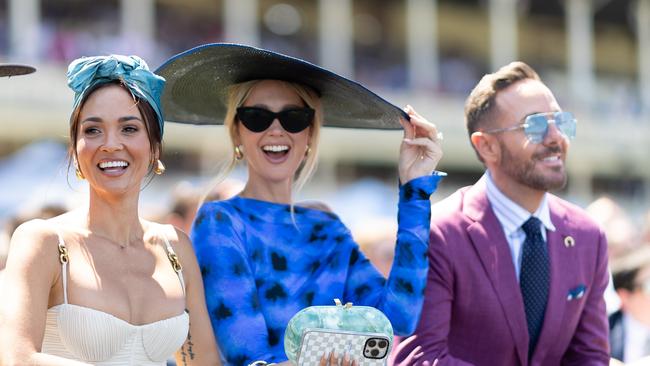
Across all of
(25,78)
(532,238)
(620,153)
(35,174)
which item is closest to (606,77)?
(620,153)

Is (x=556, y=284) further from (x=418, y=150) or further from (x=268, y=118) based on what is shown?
(x=268, y=118)

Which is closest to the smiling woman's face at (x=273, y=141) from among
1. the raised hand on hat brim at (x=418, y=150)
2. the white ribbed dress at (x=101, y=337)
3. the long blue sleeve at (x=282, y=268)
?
the long blue sleeve at (x=282, y=268)

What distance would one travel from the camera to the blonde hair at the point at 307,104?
3.54 metres

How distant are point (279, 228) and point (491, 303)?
A: 84 centimetres

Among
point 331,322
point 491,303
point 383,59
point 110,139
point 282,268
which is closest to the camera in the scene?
point 331,322

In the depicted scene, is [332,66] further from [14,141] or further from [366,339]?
[366,339]

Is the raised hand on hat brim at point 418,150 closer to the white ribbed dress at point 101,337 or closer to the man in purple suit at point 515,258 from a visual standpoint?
the man in purple suit at point 515,258

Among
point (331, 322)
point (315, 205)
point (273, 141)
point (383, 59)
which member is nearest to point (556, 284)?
point (315, 205)

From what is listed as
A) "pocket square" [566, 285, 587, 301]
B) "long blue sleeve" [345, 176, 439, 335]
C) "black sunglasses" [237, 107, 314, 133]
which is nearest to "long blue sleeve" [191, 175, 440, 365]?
"long blue sleeve" [345, 176, 439, 335]

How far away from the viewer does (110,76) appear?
3.02 m

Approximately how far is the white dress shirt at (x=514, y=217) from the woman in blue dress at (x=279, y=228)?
1.79 feet

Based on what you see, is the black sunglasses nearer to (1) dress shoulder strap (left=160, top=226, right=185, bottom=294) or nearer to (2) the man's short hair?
(1) dress shoulder strap (left=160, top=226, right=185, bottom=294)

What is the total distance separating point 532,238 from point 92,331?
175 centimetres

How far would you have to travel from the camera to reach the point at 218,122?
12.7ft
